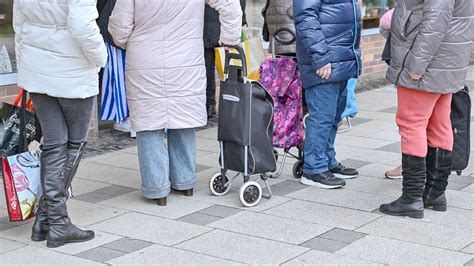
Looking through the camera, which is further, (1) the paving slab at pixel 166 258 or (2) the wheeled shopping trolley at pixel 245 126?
(2) the wheeled shopping trolley at pixel 245 126

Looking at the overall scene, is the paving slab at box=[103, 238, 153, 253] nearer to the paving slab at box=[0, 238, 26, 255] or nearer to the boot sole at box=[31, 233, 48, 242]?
the boot sole at box=[31, 233, 48, 242]

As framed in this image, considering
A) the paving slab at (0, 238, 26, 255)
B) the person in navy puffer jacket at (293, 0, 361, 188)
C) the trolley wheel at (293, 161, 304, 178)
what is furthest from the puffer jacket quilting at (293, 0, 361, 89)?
the paving slab at (0, 238, 26, 255)

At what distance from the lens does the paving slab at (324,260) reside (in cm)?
496

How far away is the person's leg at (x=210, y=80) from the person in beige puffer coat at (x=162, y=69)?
9.51ft

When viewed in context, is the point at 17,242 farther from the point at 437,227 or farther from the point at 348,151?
the point at 348,151

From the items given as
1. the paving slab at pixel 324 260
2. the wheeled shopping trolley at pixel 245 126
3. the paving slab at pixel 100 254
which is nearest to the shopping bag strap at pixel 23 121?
the paving slab at pixel 100 254

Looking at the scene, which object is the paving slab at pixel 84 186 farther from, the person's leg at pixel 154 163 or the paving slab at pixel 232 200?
the paving slab at pixel 232 200

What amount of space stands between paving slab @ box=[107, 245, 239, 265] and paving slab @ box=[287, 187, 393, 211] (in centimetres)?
139

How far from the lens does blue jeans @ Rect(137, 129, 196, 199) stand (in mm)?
6035

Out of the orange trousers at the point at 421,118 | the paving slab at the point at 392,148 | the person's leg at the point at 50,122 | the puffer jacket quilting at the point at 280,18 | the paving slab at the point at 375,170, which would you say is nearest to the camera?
the person's leg at the point at 50,122

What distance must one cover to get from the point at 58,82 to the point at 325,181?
2.29 metres

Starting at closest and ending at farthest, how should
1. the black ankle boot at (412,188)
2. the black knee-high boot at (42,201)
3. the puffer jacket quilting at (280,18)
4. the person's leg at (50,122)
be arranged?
the person's leg at (50,122) → the black knee-high boot at (42,201) → the black ankle boot at (412,188) → the puffer jacket quilting at (280,18)

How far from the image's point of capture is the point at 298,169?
6855 mm

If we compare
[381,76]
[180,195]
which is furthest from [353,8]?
[381,76]
